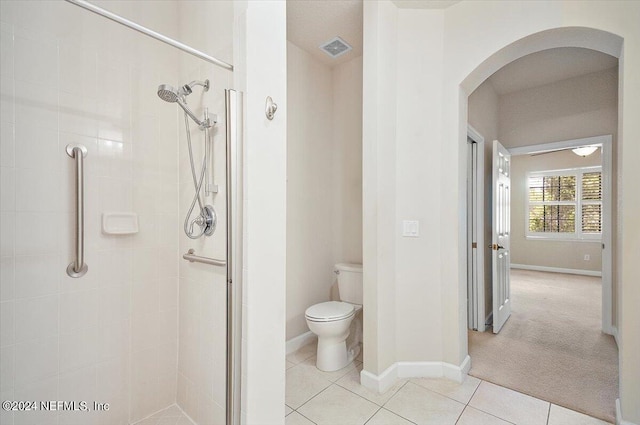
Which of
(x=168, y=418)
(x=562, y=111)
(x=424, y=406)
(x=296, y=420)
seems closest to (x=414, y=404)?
(x=424, y=406)

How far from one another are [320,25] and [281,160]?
5.52 feet

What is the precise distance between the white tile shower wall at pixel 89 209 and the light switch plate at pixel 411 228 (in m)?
1.58

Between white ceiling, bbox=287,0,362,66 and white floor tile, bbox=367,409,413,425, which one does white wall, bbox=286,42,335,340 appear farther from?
white floor tile, bbox=367,409,413,425

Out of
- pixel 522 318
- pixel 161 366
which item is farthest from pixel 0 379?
pixel 522 318

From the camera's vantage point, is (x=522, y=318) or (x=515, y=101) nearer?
(x=522, y=318)

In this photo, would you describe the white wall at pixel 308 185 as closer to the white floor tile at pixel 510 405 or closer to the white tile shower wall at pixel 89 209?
the white tile shower wall at pixel 89 209

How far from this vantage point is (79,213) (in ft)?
4.73

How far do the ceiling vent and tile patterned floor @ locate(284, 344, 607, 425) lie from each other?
2.81 m

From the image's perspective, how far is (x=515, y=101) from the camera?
4.01 m

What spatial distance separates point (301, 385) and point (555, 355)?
221cm

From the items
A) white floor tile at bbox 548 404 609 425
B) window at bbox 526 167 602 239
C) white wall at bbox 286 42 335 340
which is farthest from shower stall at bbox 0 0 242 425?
window at bbox 526 167 602 239

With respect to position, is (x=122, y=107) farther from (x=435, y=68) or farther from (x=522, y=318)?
(x=522, y=318)

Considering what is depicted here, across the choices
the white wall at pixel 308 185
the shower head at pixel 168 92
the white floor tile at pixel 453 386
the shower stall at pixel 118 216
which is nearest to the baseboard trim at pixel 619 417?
the white floor tile at pixel 453 386

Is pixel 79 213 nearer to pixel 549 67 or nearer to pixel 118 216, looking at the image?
pixel 118 216
